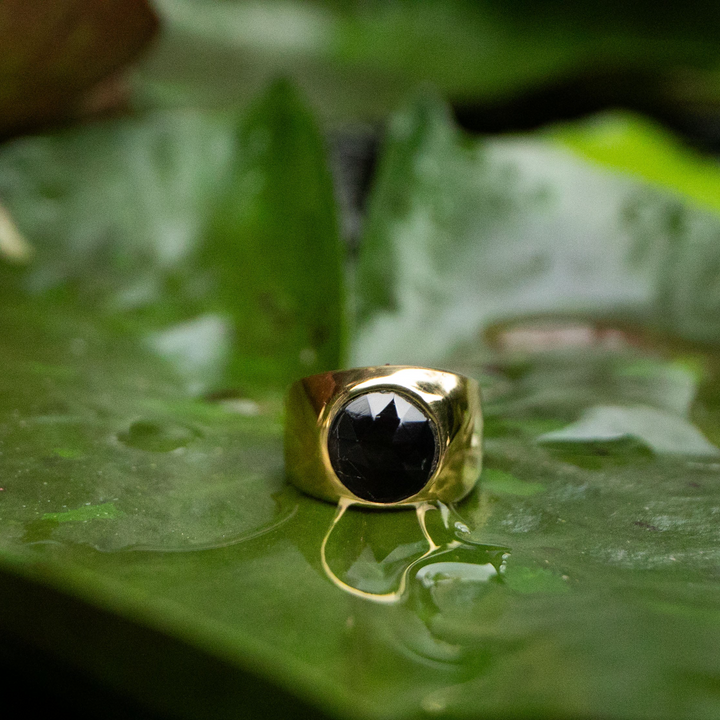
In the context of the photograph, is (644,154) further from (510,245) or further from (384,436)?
(384,436)

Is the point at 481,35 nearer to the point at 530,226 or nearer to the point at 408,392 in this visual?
the point at 530,226

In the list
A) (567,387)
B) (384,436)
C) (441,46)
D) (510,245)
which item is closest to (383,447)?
(384,436)

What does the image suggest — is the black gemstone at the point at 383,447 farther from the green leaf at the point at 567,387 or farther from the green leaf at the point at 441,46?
the green leaf at the point at 441,46

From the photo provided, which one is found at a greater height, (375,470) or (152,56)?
(152,56)

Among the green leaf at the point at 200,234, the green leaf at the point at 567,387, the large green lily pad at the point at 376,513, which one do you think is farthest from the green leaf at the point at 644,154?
the green leaf at the point at 200,234

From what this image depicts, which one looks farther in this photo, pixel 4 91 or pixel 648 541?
pixel 4 91

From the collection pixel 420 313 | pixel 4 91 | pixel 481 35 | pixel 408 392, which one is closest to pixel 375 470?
pixel 408 392
